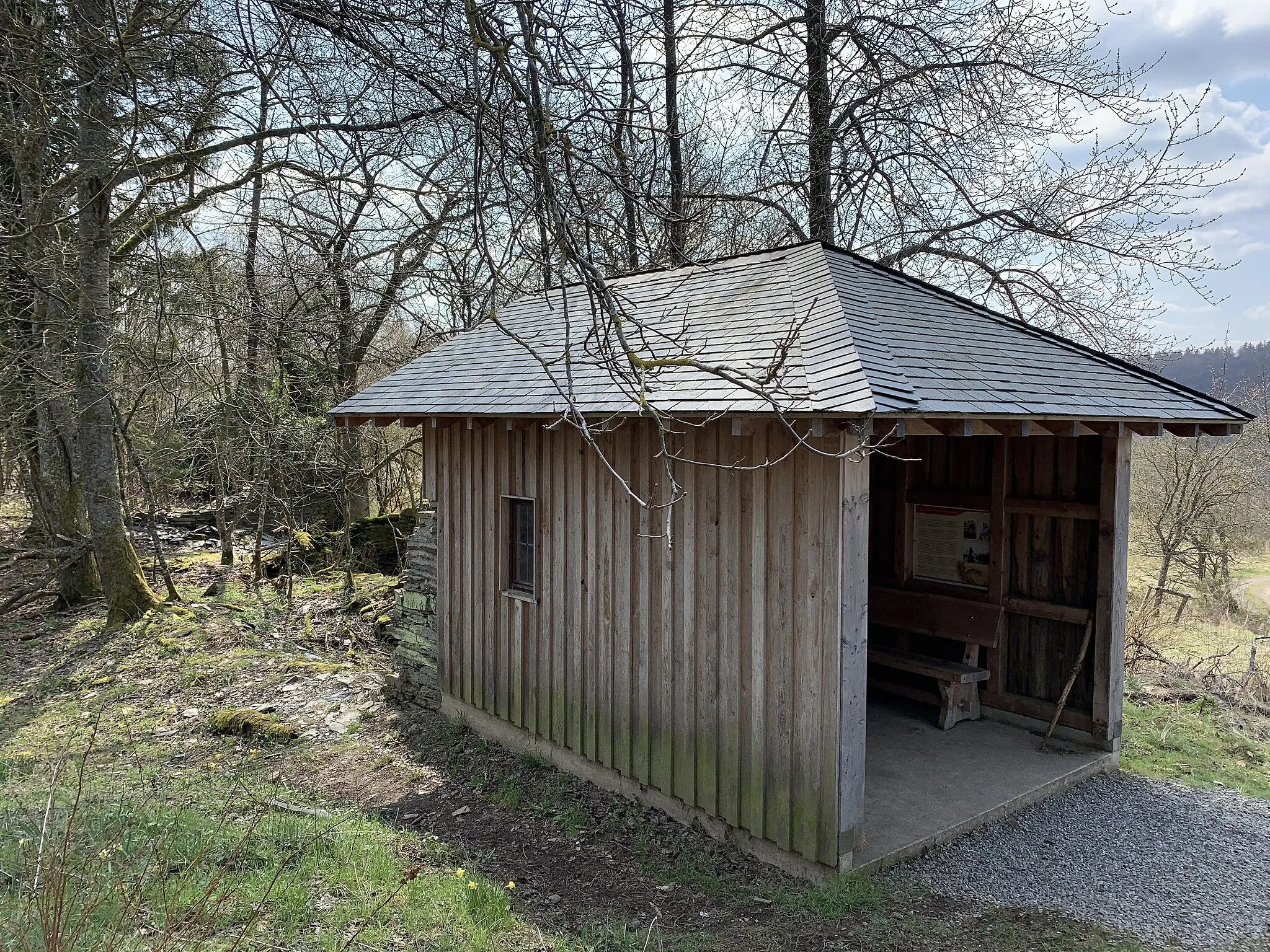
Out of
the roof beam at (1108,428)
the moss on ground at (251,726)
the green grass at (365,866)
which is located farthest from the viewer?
the moss on ground at (251,726)

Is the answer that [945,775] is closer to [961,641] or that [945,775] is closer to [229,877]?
[961,641]

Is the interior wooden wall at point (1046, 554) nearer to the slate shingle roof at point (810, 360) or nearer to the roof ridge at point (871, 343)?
the slate shingle roof at point (810, 360)

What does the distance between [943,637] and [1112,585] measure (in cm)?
157

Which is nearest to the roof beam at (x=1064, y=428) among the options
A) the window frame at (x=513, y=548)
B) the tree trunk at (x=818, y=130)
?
the window frame at (x=513, y=548)

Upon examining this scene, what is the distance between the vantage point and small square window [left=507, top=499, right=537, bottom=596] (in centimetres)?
727

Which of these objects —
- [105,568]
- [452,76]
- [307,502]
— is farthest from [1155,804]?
[307,502]

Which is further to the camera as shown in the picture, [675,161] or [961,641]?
[675,161]

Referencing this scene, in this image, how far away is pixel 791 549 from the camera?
4.87 metres

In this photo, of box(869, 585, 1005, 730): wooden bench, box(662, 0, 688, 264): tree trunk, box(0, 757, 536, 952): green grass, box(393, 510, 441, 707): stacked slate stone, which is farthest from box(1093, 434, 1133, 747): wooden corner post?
box(393, 510, 441, 707): stacked slate stone

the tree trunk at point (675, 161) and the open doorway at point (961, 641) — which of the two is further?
the tree trunk at point (675, 161)

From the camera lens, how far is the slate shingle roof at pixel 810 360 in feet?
14.4

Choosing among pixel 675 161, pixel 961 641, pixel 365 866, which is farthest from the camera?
pixel 675 161

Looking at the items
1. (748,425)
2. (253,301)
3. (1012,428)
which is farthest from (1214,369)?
(253,301)

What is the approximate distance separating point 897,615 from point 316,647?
718cm
